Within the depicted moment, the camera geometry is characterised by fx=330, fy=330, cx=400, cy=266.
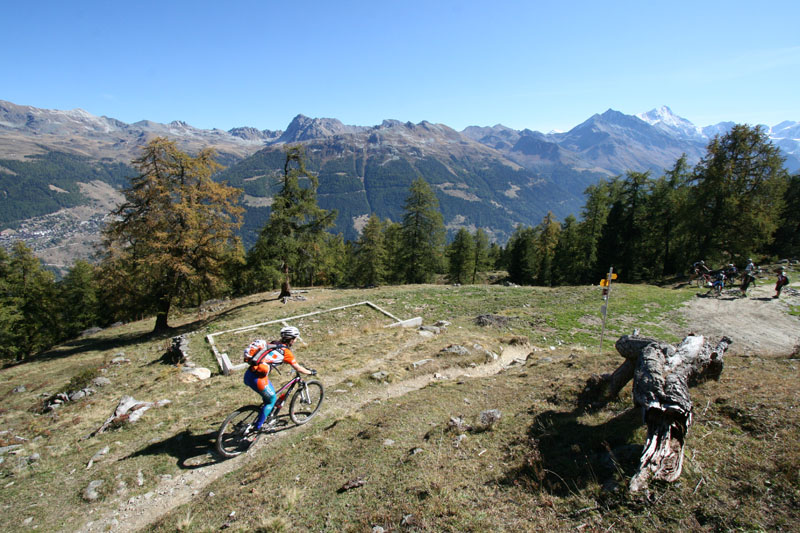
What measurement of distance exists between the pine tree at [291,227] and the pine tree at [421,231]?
52.1ft

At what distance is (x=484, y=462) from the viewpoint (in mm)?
6363

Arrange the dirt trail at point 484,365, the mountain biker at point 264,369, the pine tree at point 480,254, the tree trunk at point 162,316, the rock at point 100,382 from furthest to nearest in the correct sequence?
the pine tree at point 480,254 → the tree trunk at point 162,316 → the rock at point 100,382 → the mountain biker at point 264,369 → the dirt trail at point 484,365

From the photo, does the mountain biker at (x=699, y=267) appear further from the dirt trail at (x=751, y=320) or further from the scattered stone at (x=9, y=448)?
the scattered stone at (x=9, y=448)

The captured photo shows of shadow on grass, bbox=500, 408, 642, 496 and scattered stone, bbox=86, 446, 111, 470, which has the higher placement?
shadow on grass, bbox=500, 408, 642, 496

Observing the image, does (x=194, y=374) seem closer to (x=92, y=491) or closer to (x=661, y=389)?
(x=92, y=491)

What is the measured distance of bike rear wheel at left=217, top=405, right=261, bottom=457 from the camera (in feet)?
26.9

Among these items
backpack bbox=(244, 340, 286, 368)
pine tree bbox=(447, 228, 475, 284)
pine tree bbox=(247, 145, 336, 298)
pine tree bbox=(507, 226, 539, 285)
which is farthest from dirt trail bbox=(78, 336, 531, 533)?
pine tree bbox=(507, 226, 539, 285)

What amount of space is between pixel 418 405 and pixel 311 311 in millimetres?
16271

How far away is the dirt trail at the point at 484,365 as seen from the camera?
21.3 ft

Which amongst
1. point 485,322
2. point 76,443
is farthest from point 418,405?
point 485,322

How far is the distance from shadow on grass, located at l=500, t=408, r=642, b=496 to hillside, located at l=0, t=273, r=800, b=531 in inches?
1.4

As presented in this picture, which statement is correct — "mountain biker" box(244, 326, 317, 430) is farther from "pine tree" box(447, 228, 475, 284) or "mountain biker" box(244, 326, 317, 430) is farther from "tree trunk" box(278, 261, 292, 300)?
"pine tree" box(447, 228, 475, 284)

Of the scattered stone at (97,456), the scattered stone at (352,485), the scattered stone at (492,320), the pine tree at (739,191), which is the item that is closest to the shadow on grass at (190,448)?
the scattered stone at (97,456)

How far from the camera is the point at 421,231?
4475 cm
